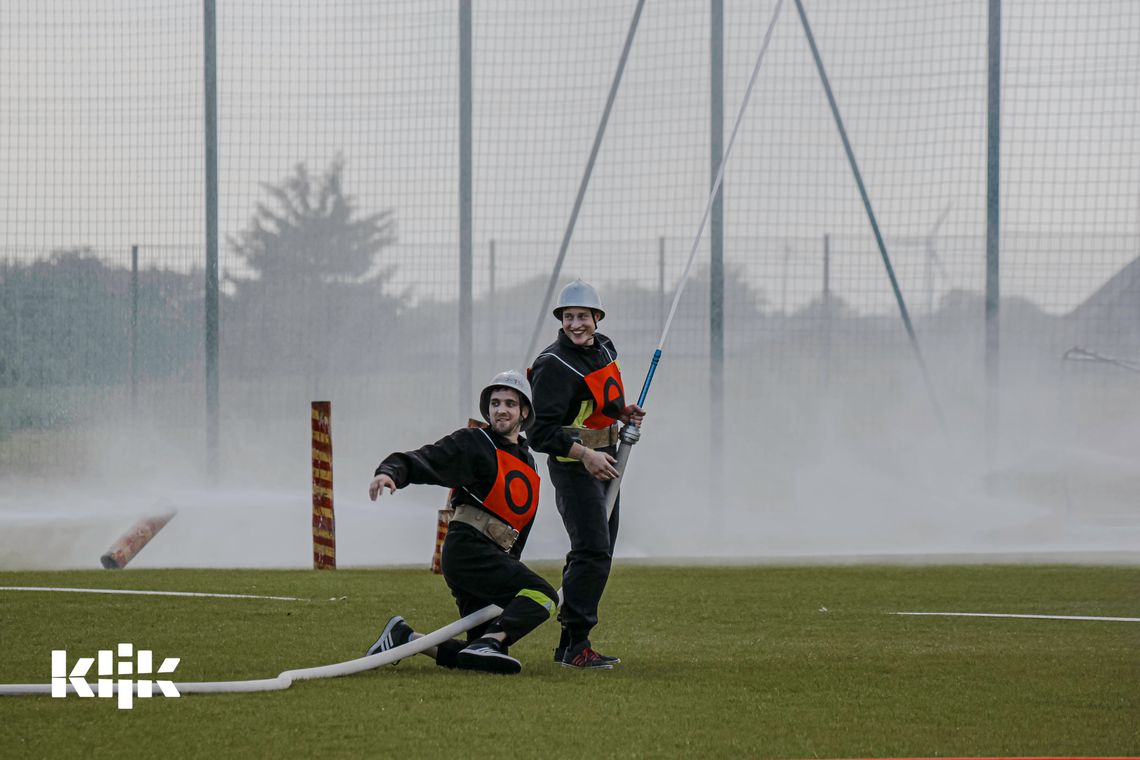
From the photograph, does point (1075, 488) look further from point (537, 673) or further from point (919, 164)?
point (537, 673)

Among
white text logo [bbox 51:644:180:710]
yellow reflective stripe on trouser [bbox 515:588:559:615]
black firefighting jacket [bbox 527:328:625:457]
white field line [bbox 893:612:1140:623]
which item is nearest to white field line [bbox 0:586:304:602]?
white text logo [bbox 51:644:180:710]

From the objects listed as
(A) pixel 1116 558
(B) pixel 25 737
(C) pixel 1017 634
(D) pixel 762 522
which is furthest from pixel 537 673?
(D) pixel 762 522

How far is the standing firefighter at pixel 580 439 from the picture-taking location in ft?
19.1

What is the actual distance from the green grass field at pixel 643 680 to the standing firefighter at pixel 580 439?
26 cm

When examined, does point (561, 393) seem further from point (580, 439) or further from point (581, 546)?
point (581, 546)

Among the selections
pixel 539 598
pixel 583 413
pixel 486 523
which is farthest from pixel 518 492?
pixel 583 413

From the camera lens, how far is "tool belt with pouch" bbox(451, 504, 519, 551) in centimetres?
564

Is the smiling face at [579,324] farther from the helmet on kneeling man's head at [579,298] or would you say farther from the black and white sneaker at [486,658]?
the black and white sneaker at [486,658]

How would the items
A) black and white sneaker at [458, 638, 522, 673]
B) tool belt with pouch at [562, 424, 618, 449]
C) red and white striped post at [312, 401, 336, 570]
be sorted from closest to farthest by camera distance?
black and white sneaker at [458, 638, 522, 673] → tool belt with pouch at [562, 424, 618, 449] → red and white striped post at [312, 401, 336, 570]

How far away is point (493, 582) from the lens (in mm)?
5598

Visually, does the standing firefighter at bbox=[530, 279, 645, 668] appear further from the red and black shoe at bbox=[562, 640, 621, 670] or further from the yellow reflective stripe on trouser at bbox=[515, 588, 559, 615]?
the yellow reflective stripe on trouser at bbox=[515, 588, 559, 615]

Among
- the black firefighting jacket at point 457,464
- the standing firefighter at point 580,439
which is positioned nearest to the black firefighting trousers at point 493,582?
the black firefighting jacket at point 457,464

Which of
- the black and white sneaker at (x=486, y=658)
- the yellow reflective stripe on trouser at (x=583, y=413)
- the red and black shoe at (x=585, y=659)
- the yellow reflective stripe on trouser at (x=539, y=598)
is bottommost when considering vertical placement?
the red and black shoe at (x=585, y=659)

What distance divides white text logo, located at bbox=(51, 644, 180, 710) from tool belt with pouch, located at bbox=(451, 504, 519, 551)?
1.23 meters
